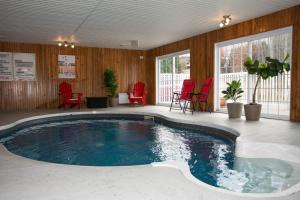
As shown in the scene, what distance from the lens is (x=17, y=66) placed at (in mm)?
8484

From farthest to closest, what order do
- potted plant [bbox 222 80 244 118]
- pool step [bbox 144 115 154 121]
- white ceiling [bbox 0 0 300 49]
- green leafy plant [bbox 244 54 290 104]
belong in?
pool step [bbox 144 115 154 121], potted plant [bbox 222 80 244 118], green leafy plant [bbox 244 54 290 104], white ceiling [bbox 0 0 300 49]

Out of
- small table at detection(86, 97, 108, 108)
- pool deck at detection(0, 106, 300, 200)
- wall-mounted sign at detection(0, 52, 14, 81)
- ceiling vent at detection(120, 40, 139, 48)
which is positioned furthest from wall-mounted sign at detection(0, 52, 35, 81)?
pool deck at detection(0, 106, 300, 200)

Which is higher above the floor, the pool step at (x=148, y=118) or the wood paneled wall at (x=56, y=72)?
the wood paneled wall at (x=56, y=72)

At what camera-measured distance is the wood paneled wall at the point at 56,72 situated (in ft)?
27.9

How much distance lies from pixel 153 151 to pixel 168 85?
20.8ft

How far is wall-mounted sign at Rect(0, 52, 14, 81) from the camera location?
27.2 ft

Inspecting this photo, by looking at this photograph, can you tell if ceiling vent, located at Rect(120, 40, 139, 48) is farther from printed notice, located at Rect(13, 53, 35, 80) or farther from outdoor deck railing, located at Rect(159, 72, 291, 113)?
printed notice, located at Rect(13, 53, 35, 80)

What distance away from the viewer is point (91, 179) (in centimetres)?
203

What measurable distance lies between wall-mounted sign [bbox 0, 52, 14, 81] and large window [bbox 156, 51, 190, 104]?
17.8 feet

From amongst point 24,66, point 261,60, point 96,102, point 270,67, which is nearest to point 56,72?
point 24,66

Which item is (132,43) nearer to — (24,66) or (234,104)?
(24,66)

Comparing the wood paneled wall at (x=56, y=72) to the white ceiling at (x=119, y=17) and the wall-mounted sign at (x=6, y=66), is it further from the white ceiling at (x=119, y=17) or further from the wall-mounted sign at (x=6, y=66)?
the white ceiling at (x=119, y=17)

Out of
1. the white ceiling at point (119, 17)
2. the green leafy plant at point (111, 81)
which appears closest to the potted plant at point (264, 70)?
the white ceiling at point (119, 17)

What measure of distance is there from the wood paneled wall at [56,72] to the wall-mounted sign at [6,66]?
16 centimetres
